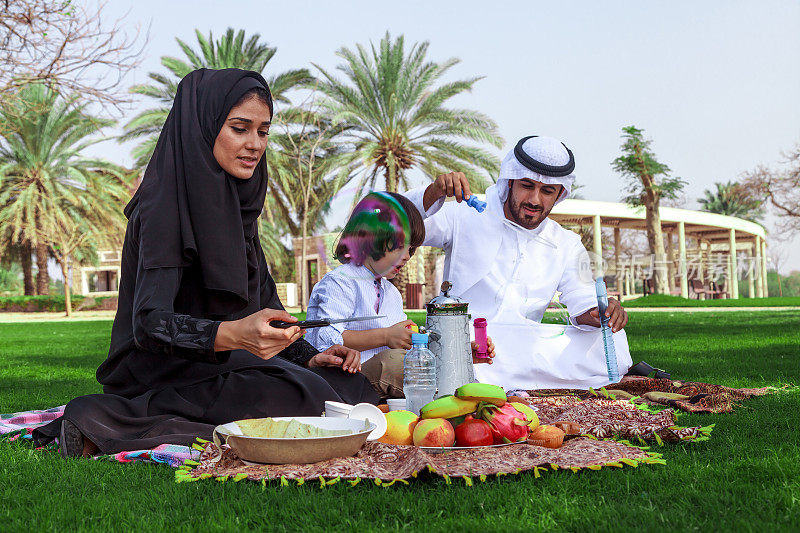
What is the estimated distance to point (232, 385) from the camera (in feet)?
10.6

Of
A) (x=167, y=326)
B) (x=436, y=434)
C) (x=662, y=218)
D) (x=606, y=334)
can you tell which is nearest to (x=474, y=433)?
(x=436, y=434)

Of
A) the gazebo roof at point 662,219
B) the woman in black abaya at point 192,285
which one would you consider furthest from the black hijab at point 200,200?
the gazebo roof at point 662,219

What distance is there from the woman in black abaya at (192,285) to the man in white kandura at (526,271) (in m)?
1.64

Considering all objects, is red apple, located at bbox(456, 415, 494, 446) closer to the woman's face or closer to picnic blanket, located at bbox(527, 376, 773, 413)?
the woman's face

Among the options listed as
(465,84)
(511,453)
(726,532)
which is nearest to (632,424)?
(511,453)

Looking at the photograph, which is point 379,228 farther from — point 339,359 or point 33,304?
point 33,304

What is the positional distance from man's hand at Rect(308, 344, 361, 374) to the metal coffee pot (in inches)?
19.1

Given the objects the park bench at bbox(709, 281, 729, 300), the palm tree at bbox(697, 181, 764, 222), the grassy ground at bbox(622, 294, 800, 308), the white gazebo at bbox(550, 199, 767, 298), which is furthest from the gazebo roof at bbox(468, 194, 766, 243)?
the palm tree at bbox(697, 181, 764, 222)

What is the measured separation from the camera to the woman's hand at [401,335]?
3.43 meters

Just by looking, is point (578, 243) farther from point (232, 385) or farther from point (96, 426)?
point (96, 426)

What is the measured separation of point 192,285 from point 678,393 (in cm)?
301

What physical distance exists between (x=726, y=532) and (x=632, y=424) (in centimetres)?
128

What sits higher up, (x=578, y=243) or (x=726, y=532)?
(x=578, y=243)

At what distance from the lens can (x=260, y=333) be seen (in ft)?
8.28
